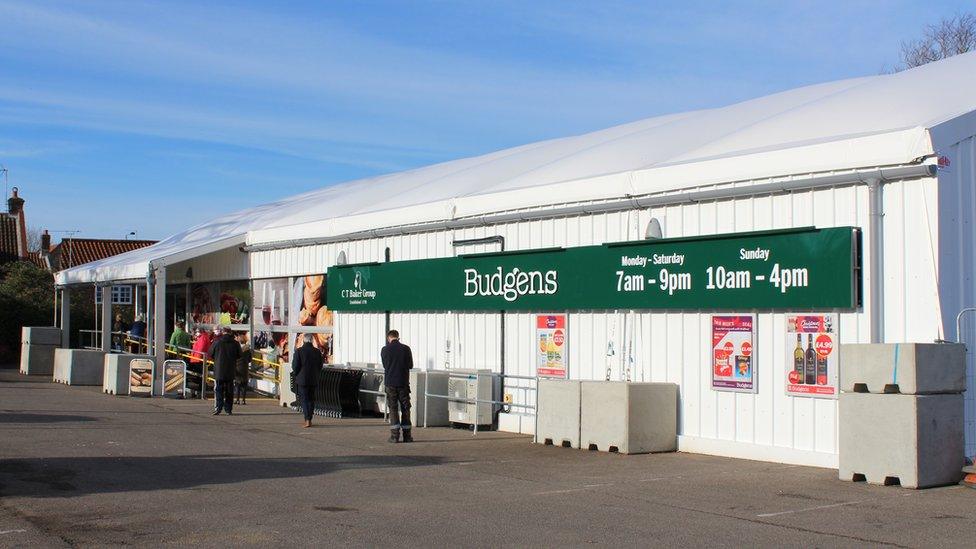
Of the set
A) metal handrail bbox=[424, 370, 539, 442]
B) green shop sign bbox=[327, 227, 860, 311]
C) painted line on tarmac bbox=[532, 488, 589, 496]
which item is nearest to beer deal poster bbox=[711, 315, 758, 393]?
green shop sign bbox=[327, 227, 860, 311]

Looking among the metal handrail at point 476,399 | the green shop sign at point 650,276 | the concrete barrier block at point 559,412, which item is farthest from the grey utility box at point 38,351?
the concrete barrier block at point 559,412

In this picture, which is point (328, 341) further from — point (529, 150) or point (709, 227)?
point (709, 227)

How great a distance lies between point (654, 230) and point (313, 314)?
39.3 feet

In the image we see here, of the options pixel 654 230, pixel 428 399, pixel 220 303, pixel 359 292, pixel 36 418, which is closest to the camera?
pixel 654 230

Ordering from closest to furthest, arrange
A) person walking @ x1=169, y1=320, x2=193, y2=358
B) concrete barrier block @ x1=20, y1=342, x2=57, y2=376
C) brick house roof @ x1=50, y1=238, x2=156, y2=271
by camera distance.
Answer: person walking @ x1=169, y1=320, x2=193, y2=358, concrete barrier block @ x1=20, y1=342, x2=57, y2=376, brick house roof @ x1=50, y1=238, x2=156, y2=271

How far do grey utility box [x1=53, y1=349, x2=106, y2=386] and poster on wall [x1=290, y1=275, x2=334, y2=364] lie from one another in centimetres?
630

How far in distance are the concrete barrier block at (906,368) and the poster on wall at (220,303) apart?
1924 cm

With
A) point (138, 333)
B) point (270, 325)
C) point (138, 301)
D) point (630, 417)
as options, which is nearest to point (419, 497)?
point (630, 417)

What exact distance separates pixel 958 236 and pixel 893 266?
801mm

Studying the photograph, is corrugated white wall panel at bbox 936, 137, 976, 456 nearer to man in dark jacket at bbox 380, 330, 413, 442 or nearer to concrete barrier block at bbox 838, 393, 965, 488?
concrete barrier block at bbox 838, 393, 965, 488

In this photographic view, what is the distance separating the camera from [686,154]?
636 inches

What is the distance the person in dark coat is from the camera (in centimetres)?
1903

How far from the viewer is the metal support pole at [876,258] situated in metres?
12.8

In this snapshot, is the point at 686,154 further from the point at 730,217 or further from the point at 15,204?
the point at 15,204
